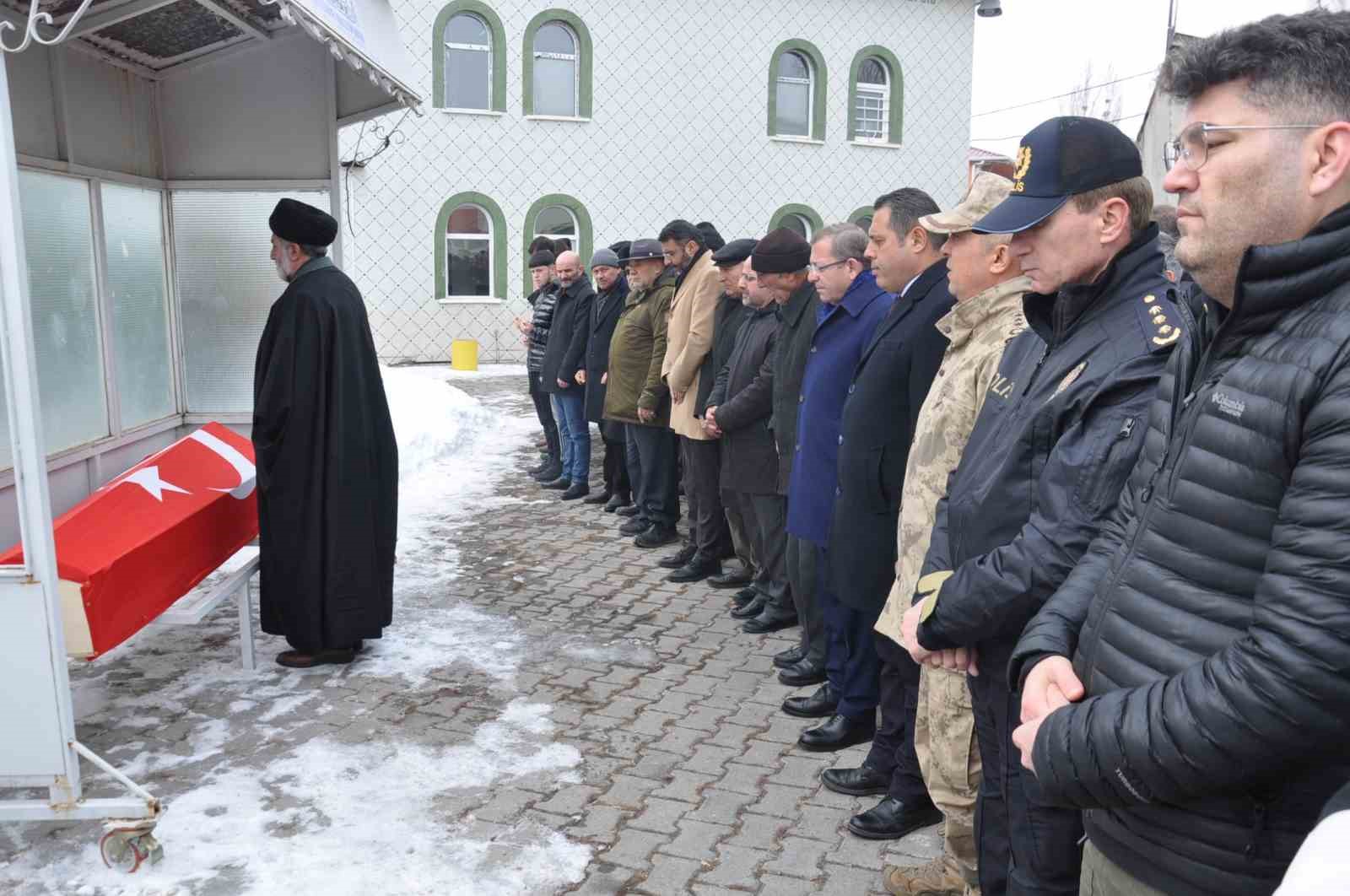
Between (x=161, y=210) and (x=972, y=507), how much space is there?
17.4ft

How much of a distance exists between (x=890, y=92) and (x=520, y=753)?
20724 mm

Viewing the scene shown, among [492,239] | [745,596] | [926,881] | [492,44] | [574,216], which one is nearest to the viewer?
[926,881]

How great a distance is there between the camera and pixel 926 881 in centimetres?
319

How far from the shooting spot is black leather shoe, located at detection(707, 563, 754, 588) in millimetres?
6676

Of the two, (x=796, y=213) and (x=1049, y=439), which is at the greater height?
(x=796, y=213)

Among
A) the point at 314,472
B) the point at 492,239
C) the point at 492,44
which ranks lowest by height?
the point at 314,472

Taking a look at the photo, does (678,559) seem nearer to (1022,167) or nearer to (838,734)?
(838,734)

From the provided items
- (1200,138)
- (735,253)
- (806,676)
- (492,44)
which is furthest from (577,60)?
(1200,138)

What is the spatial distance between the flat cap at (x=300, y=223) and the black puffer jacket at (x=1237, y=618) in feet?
14.3

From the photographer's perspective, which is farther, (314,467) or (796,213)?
(796,213)

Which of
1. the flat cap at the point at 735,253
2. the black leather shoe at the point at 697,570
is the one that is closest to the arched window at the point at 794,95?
the flat cap at the point at 735,253

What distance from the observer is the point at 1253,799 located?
59.1 inches

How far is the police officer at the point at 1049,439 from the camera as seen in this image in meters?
2.20

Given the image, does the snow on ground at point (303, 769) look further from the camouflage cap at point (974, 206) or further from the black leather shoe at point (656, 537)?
the camouflage cap at point (974, 206)
